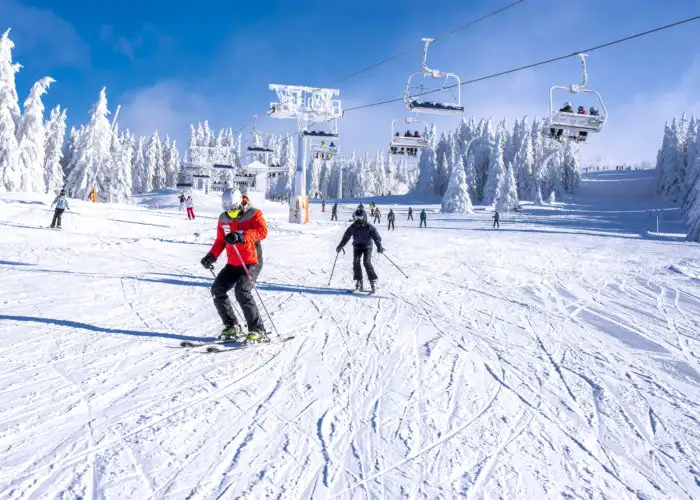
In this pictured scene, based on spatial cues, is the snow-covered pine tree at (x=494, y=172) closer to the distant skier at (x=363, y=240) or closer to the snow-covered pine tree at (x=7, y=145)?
the snow-covered pine tree at (x=7, y=145)

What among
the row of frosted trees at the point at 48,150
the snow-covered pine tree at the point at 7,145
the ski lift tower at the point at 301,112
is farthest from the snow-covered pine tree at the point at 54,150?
the ski lift tower at the point at 301,112

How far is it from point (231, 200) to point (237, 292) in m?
1.02

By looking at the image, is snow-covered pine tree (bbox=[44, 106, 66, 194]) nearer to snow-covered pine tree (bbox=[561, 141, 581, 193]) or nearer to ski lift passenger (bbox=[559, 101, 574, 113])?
ski lift passenger (bbox=[559, 101, 574, 113])

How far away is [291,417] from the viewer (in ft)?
11.2

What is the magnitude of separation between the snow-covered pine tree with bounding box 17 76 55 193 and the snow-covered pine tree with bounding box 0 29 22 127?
1.11m

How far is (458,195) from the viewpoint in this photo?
55.8 metres

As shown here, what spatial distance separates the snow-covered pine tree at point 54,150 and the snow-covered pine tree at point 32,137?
18.6 m

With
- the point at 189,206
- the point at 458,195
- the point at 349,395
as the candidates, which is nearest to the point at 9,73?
the point at 189,206

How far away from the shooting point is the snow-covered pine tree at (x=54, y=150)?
171ft

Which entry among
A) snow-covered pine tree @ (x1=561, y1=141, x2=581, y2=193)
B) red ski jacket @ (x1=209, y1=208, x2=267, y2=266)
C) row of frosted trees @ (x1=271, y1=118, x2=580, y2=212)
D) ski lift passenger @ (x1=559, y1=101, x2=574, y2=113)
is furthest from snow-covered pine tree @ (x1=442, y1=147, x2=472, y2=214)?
red ski jacket @ (x1=209, y1=208, x2=267, y2=266)

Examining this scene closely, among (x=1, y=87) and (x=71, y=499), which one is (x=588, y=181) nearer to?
(x=1, y=87)

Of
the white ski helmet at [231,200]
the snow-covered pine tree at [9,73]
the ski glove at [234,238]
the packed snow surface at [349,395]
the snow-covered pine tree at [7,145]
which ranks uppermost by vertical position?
the snow-covered pine tree at [9,73]

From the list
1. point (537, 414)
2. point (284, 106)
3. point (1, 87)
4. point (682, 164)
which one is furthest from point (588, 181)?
point (537, 414)

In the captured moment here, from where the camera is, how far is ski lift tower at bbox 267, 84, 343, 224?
2267 cm
